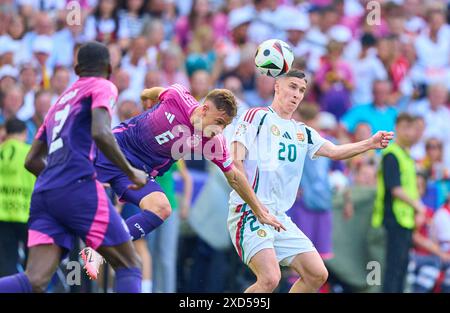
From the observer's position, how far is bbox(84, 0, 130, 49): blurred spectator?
1698 centimetres

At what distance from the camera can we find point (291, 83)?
10664 millimetres

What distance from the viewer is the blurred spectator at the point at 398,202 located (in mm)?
14680

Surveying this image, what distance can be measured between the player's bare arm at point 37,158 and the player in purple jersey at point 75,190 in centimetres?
52

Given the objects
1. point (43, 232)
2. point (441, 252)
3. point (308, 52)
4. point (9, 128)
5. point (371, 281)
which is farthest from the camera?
point (308, 52)

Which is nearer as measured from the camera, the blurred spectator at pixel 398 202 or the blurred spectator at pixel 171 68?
the blurred spectator at pixel 398 202

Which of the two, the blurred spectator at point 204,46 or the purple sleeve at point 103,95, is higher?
the blurred spectator at point 204,46

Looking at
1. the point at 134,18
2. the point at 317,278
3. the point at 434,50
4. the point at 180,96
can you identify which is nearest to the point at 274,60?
the point at 180,96

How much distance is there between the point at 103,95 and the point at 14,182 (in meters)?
5.07

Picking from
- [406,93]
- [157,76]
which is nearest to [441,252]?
[406,93]

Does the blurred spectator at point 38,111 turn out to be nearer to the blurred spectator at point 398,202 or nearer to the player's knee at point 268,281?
the blurred spectator at point 398,202

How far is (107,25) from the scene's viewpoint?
680 inches

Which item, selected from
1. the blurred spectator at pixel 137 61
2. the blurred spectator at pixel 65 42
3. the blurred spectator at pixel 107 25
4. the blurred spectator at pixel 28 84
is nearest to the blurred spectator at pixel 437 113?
the blurred spectator at pixel 137 61

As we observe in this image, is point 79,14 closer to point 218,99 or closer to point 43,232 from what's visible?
point 218,99

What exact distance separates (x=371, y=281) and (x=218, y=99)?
18.9ft
